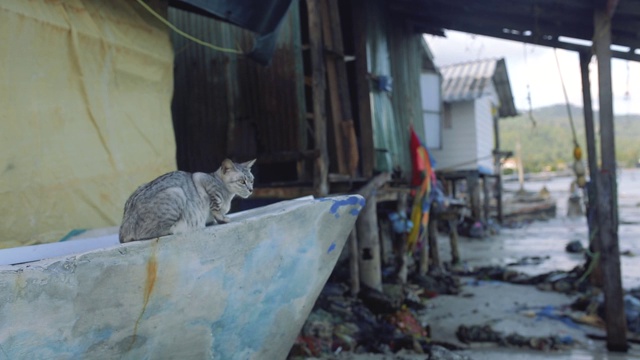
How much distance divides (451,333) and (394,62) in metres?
5.43

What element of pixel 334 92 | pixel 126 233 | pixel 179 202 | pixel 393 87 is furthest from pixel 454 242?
pixel 126 233

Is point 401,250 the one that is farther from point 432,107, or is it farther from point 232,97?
point 432,107

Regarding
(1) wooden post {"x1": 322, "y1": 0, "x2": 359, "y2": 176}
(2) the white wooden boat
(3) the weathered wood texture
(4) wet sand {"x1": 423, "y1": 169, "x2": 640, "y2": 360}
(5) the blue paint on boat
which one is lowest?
(4) wet sand {"x1": 423, "y1": 169, "x2": 640, "y2": 360}

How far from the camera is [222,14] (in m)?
4.66

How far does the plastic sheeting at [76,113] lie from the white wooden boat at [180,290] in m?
0.60

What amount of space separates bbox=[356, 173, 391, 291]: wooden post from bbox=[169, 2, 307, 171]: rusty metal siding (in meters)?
1.33

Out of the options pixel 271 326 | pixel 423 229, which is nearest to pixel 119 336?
pixel 271 326

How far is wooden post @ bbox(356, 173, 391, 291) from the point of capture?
7375mm

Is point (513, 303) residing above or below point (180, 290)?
below

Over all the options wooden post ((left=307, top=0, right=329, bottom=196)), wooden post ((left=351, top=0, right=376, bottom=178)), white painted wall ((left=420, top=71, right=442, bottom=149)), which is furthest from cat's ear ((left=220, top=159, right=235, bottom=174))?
white painted wall ((left=420, top=71, right=442, bottom=149))

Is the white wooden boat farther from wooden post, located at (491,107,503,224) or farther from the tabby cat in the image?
wooden post, located at (491,107,503,224)

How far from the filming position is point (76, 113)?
4008 mm

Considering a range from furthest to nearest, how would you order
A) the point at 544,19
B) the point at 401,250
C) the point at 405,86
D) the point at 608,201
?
the point at 405,86
the point at 401,250
the point at 544,19
the point at 608,201

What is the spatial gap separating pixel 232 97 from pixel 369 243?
3.03 meters
